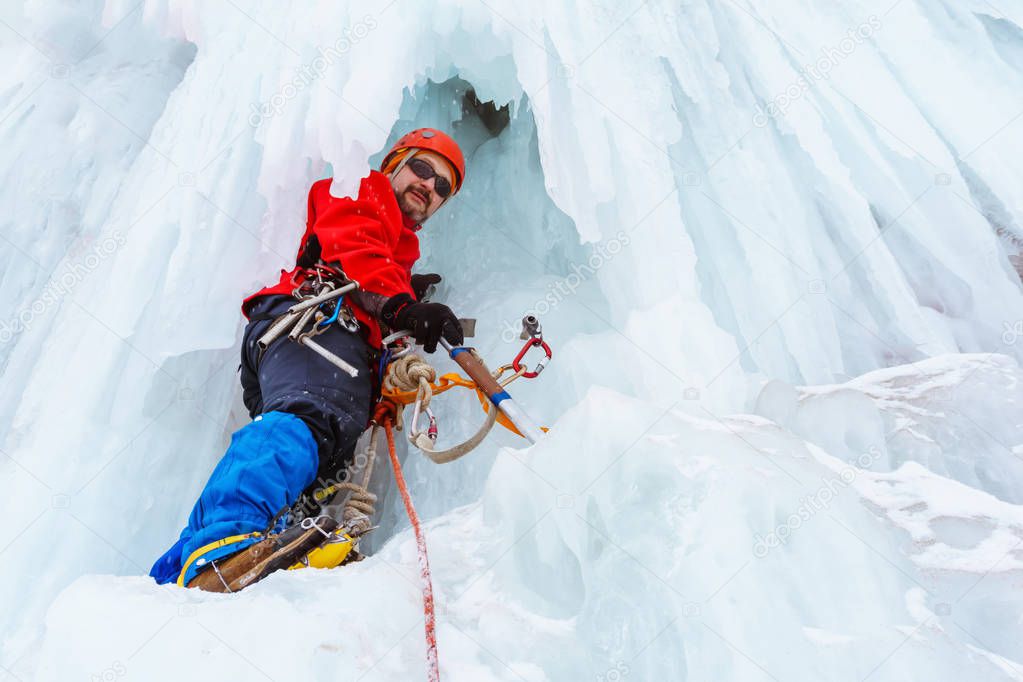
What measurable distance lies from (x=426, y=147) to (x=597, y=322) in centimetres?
68

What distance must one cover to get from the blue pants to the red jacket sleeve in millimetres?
144

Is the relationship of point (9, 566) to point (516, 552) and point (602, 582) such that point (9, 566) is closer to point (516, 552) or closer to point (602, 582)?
point (516, 552)

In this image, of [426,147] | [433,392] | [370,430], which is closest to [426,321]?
[433,392]

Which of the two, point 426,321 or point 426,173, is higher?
point 426,173

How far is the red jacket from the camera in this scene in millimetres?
1783

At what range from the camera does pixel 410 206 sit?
207 cm

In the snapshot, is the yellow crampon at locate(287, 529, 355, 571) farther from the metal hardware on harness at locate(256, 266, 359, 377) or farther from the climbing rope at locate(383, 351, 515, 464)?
the metal hardware on harness at locate(256, 266, 359, 377)

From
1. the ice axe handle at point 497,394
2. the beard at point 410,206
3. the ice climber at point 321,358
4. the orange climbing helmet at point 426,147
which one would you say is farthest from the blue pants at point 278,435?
the orange climbing helmet at point 426,147

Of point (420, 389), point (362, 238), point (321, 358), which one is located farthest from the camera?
point (362, 238)

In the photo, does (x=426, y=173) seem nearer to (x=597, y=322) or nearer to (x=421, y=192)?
(x=421, y=192)

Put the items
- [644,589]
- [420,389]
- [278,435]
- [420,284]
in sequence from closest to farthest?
[644,589] < [278,435] < [420,389] < [420,284]

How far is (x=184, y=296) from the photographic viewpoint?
1.79 m

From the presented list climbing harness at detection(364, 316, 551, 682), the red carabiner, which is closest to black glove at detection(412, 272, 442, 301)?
climbing harness at detection(364, 316, 551, 682)

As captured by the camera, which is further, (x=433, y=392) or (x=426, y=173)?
(x=426, y=173)
